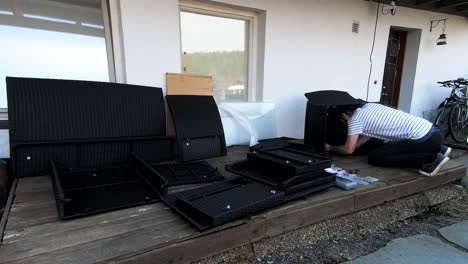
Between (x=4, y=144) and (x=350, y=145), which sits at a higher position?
(x=4, y=144)

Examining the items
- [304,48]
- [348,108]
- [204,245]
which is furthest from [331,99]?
[204,245]

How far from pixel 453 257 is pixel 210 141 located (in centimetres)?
210

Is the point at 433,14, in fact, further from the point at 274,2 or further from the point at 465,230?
the point at 465,230

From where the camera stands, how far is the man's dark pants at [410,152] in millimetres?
2430

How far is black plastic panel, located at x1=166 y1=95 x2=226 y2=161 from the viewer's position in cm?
251

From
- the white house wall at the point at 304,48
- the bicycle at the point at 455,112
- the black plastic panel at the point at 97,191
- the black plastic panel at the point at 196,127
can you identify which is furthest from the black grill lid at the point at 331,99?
the bicycle at the point at 455,112

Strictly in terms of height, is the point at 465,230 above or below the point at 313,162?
below

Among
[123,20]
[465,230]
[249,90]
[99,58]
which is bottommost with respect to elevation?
[465,230]

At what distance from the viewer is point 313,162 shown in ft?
6.15

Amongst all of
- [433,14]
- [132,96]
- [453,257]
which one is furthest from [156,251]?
[433,14]

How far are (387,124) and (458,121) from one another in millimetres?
3258

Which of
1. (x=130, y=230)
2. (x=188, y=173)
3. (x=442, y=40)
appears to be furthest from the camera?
(x=442, y=40)

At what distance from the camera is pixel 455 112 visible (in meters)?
4.60

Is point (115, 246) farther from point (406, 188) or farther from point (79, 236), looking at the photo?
point (406, 188)
